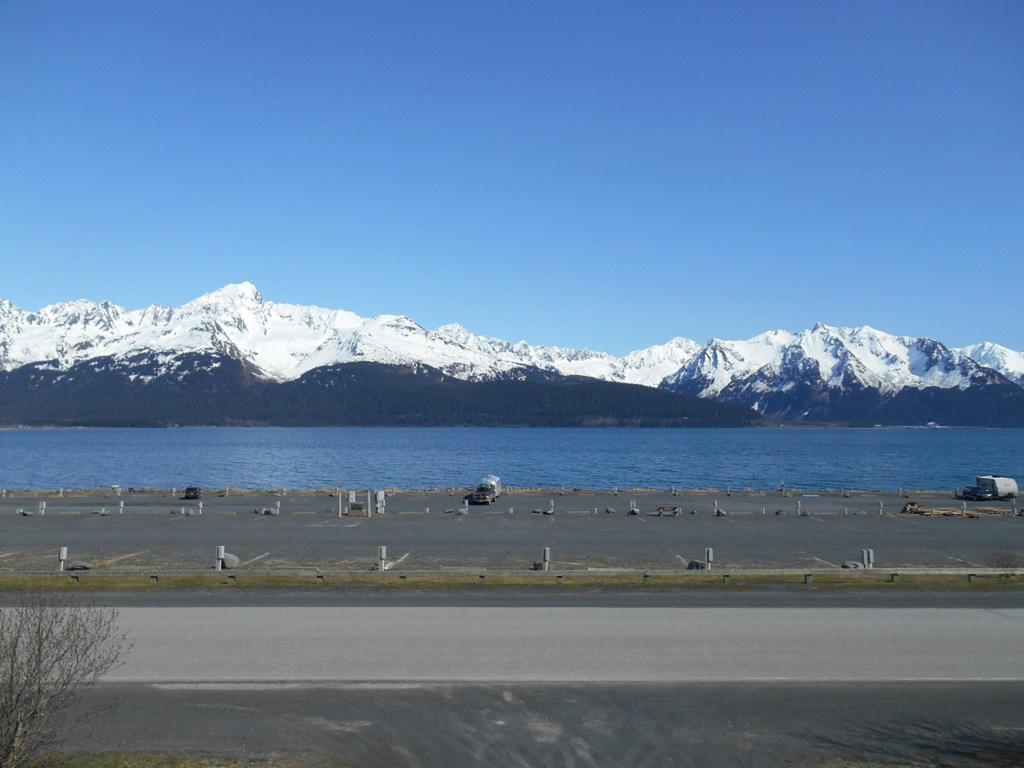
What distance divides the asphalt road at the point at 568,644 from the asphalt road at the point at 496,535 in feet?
31.5

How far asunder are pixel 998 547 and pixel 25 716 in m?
40.4

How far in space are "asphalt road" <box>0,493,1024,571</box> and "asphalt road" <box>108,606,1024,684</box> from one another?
9.60 m

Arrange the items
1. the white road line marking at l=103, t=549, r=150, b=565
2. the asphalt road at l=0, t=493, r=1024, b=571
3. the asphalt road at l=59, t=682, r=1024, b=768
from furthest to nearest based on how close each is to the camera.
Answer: the asphalt road at l=0, t=493, r=1024, b=571 → the white road line marking at l=103, t=549, r=150, b=565 → the asphalt road at l=59, t=682, r=1024, b=768

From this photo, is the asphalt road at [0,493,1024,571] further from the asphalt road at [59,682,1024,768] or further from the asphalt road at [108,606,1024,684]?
the asphalt road at [59,682,1024,768]

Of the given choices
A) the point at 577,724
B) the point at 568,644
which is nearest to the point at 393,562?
the point at 568,644

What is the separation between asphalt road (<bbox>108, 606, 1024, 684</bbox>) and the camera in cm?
1623

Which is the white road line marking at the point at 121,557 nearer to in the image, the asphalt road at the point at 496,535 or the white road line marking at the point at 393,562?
the asphalt road at the point at 496,535

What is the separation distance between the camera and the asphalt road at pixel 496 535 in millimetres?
33250

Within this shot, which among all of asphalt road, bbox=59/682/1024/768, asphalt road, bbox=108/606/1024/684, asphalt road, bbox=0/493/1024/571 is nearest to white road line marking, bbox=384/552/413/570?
asphalt road, bbox=0/493/1024/571

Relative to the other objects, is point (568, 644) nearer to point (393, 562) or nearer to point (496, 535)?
point (393, 562)

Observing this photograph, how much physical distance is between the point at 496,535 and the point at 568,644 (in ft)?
78.1

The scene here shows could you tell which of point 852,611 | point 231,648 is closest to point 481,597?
point 231,648

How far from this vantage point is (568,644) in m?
18.4

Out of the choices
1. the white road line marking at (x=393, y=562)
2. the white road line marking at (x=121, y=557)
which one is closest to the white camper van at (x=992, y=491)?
the white road line marking at (x=393, y=562)
